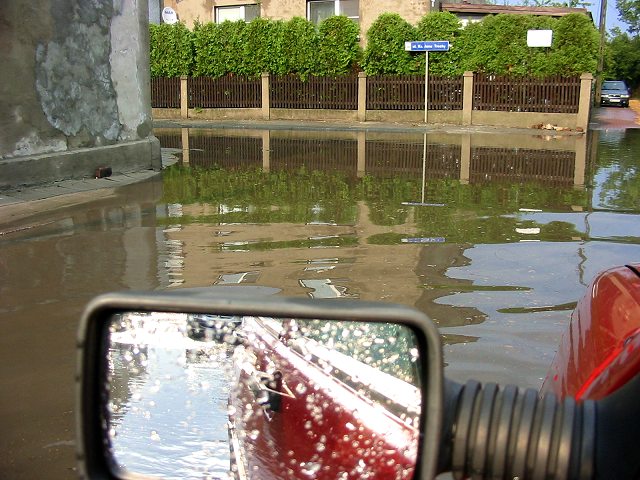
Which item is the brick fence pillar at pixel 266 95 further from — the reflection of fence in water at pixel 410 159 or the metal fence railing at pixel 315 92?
the reflection of fence in water at pixel 410 159

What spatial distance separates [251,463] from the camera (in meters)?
1.58

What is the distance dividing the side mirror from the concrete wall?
30.3ft

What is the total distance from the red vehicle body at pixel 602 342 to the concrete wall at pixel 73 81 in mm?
9064

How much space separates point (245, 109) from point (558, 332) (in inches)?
1055

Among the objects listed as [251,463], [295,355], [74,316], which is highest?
[295,355]

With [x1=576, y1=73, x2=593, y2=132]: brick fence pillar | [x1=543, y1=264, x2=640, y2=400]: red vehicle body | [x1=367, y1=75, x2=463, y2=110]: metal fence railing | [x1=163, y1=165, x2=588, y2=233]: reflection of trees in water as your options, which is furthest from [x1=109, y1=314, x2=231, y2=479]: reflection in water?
[x1=367, y1=75, x2=463, y2=110]: metal fence railing

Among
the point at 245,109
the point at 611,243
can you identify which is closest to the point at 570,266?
the point at 611,243

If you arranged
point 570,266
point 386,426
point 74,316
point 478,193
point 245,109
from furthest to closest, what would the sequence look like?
point 245,109 < point 478,193 < point 570,266 < point 74,316 < point 386,426

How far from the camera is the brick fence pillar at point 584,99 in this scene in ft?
80.9

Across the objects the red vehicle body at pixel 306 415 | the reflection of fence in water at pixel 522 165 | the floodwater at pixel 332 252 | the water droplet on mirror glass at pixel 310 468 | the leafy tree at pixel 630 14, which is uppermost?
the leafy tree at pixel 630 14

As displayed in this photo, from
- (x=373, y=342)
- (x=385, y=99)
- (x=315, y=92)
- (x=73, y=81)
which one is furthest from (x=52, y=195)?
(x=315, y=92)

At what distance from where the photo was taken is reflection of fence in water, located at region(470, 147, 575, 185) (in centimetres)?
1323

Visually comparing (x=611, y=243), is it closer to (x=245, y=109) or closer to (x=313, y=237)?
(x=313, y=237)

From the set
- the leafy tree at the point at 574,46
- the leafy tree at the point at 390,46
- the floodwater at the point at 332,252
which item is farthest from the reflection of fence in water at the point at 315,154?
the leafy tree at the point at 574,46
